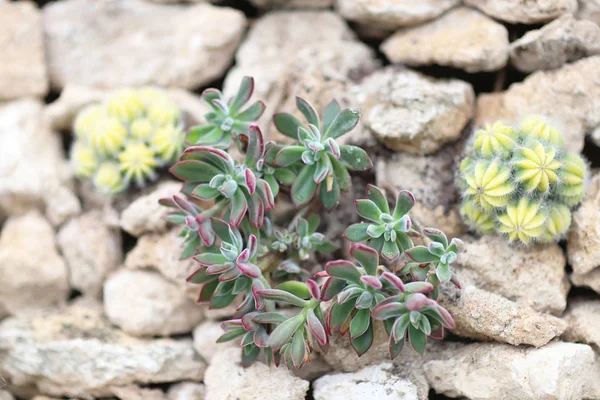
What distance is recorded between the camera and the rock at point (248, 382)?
2738 mm

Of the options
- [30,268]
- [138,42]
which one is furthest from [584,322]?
[138,42]

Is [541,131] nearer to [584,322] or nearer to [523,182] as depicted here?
[523,182]

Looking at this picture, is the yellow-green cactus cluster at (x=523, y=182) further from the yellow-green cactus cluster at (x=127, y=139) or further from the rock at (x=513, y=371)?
the yellow-green cactus cluster at (x=127, y=139)

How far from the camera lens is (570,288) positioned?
3107 mm

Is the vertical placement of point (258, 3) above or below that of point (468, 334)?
above

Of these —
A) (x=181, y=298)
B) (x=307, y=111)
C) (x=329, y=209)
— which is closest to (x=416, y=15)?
(x=307, y=111)

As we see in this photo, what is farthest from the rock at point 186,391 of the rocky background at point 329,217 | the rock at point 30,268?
the rock at point 30,268

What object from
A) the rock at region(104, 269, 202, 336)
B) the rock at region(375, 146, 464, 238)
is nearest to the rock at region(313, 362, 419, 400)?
the rock at region(375, 146, 464, 238)

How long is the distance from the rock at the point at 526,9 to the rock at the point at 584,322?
5.14 feet

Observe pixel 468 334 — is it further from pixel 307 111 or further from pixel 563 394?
pixel 307 111

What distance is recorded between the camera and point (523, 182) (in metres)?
2.74

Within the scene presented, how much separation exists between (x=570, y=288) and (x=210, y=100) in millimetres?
2177

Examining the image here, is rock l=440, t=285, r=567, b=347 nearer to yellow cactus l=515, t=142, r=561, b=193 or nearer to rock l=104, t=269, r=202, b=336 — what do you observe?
yellow cactus l=515, t=142, r=561, b=193

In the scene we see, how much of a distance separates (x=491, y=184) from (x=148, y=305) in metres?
1.99
